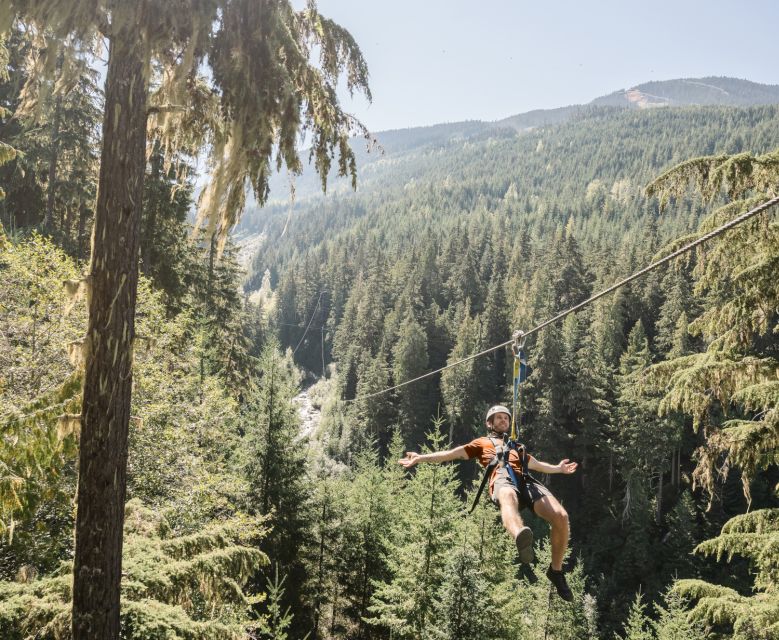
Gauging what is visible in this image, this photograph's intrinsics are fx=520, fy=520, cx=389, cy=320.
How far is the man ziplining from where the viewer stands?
182 inches

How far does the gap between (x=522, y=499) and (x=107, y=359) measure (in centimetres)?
397

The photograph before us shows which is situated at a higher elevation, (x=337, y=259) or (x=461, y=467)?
(x=337, y=259)

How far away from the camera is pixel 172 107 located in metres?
4.17

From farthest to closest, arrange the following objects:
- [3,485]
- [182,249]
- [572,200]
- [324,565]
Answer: [572,200] < [324,565] < [182,249] < [3,485]

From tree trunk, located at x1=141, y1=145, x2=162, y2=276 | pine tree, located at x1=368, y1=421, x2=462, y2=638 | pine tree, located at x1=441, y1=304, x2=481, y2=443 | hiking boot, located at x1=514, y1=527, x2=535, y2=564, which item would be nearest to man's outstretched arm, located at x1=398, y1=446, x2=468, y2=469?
hiking boot, located at x1=514, y1=527, x2=535, y2=564

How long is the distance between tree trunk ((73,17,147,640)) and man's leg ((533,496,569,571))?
12.2 ft

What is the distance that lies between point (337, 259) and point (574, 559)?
8057 centimetres

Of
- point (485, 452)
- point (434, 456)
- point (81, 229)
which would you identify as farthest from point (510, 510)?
point (81, 229)

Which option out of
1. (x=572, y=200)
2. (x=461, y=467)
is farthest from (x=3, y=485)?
(x=572, y=200)

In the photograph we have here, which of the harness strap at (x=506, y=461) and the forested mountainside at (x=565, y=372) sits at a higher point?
the harness strap at (x=506, y=461)

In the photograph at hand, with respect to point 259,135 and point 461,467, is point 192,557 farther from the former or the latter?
point 461,467

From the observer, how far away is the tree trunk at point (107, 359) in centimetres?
402

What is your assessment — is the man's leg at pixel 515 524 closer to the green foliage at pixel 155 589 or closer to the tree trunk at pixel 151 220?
the green foliage at pixel 155 589

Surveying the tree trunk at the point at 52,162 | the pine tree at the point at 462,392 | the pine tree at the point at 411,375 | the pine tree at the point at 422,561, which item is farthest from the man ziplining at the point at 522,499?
the pine tree at the point at 411,375
